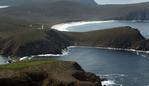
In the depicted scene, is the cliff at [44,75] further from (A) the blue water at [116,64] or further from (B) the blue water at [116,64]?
(B) the blue water at [116,64]

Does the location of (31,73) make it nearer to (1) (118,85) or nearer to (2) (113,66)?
(1) (118,85)

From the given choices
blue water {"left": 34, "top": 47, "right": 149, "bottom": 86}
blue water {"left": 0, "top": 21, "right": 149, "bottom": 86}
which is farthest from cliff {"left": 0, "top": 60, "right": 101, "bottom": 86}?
blue water {"left": 34, "top": 47, "right": 149, "bottom": 86}

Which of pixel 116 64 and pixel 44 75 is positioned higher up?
pixel 44 75

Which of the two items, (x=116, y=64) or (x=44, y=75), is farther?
(x=116, y=64)

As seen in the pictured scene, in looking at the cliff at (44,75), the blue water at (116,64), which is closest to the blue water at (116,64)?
the blue water at (116,64)

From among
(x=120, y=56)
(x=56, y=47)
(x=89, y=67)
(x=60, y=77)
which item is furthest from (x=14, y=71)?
(x=56, y=47)

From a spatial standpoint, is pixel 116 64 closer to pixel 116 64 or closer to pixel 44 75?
pixel 116 64

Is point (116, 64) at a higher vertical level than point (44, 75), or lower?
lower

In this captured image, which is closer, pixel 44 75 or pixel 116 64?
pixel 44 75

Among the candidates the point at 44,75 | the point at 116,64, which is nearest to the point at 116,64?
the point at 116,64
